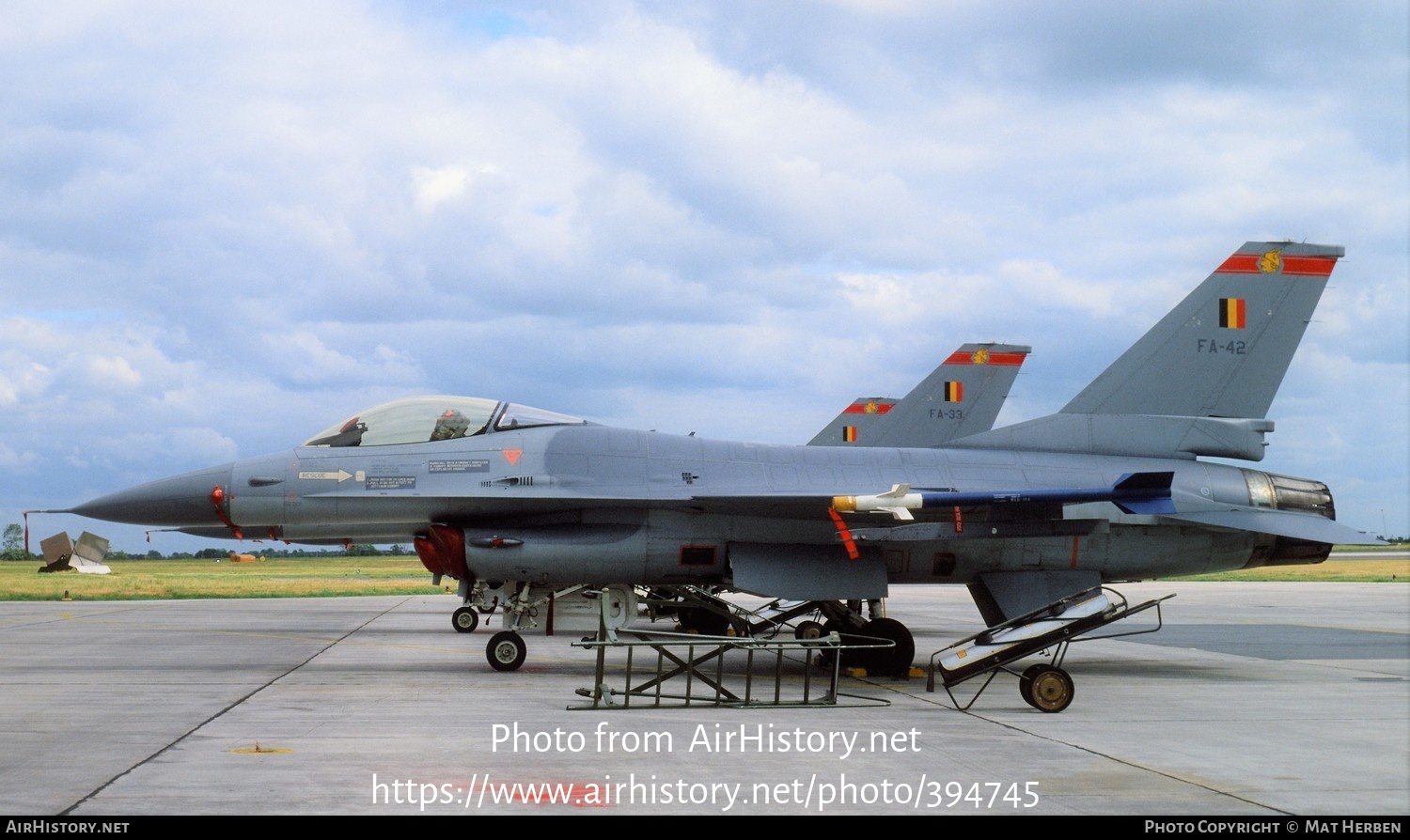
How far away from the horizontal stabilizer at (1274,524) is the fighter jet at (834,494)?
3cm

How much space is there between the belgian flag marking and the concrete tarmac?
166 inches

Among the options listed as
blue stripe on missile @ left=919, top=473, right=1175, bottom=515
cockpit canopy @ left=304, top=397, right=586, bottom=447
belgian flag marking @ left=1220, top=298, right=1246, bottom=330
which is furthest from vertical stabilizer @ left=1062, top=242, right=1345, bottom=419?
cockpit canopy @ left=304, top=397, right=586, bottom=447

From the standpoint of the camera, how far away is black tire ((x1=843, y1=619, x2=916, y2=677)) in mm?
13930

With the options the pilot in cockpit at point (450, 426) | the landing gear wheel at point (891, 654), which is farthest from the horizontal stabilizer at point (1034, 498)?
the pilot in cockpit at point (450, 426)

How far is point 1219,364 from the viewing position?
14.8 meters

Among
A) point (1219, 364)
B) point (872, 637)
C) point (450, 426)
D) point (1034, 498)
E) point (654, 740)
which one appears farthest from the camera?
point (1219, 364)

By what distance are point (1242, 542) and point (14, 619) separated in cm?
2209

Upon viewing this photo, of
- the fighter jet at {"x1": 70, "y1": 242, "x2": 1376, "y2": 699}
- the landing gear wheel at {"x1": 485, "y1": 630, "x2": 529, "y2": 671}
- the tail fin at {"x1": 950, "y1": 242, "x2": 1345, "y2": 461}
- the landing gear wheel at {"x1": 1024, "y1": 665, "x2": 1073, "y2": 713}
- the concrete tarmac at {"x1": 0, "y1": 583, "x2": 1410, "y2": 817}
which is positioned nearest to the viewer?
the concrete tarmac at {"x1": 0, "y1": 583, "x2": 1410, "y2": 817}

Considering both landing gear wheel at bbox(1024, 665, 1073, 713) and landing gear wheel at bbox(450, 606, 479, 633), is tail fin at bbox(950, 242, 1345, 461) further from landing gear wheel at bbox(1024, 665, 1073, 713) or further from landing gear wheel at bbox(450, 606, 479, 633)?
landing gear wheel at bbox(450, 606, 479, 633)

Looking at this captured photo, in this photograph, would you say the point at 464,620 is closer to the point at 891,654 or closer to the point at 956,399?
the point at 891,654

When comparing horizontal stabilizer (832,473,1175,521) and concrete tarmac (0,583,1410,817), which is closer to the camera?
concrete tarmac (0,583,1410,817)

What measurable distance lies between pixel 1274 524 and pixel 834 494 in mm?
5228

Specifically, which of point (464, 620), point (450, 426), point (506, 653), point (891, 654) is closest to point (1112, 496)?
point (891, 654)
